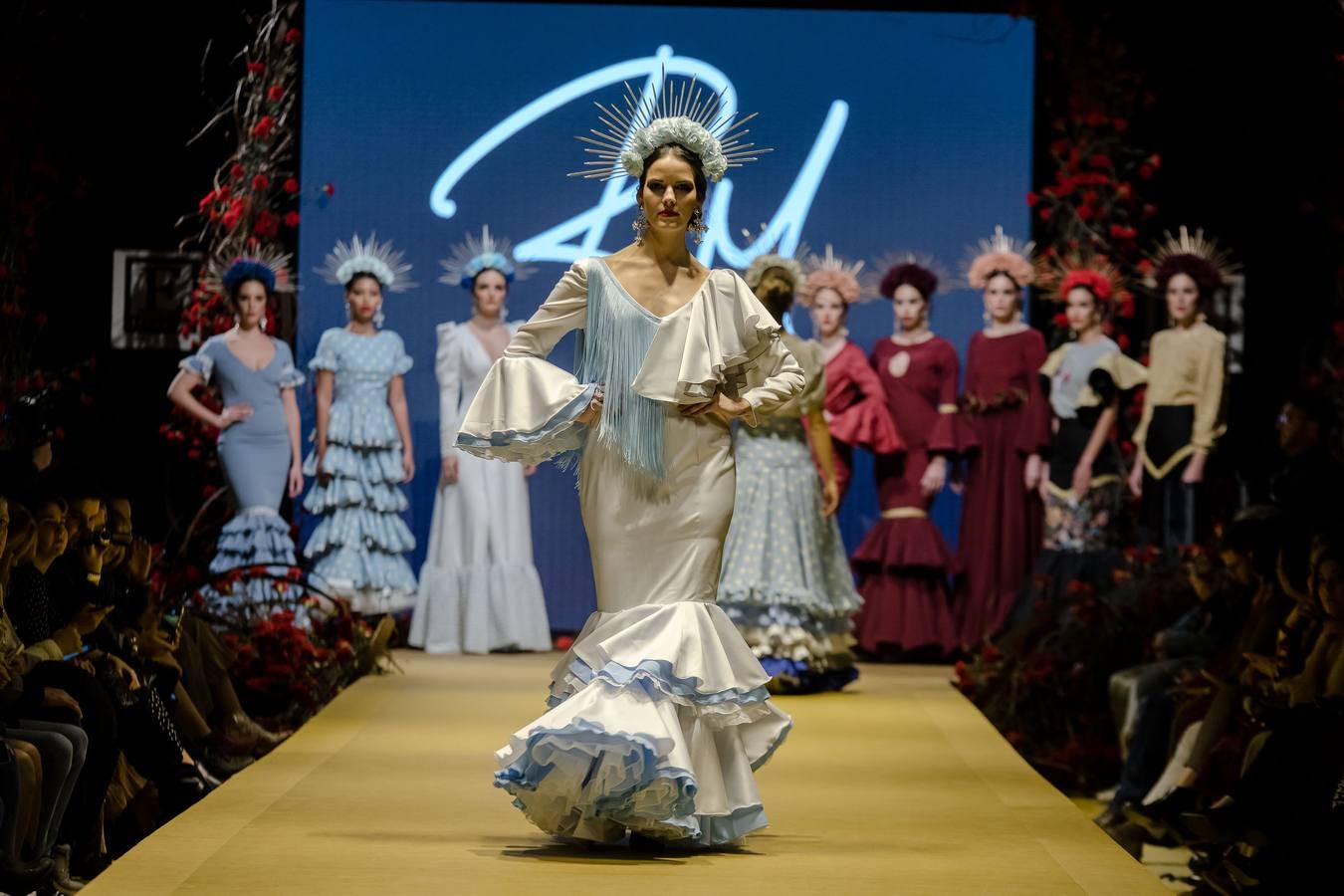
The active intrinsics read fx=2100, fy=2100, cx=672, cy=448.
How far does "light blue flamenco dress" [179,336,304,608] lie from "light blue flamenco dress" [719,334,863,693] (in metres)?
2.13

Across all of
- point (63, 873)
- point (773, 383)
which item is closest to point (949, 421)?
point (773, 383)

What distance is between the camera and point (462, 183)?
9.65 meters

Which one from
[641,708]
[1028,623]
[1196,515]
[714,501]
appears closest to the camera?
[641,708]

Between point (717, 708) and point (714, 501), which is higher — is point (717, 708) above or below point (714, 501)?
below

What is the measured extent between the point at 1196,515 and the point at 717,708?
493cm

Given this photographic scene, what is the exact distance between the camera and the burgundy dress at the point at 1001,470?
353 inches

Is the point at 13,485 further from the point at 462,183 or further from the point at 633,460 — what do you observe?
the point at 462,183

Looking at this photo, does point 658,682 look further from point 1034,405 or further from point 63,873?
point 1034,405

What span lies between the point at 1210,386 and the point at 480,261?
3082 mm

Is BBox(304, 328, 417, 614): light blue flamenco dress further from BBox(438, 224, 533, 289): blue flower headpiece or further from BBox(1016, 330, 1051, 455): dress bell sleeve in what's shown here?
BBox(1016, 330, 1051, 455): dress bell sleeve

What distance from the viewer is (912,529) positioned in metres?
8.93

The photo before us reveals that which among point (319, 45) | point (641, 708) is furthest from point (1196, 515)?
point (641, 708)

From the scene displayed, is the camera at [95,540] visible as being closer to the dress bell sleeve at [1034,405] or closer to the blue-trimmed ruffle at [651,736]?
the blue-trimmed ruffle at [651,736]

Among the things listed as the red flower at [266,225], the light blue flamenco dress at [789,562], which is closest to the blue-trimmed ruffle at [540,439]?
the light blue flamenco dress at [789,562]
